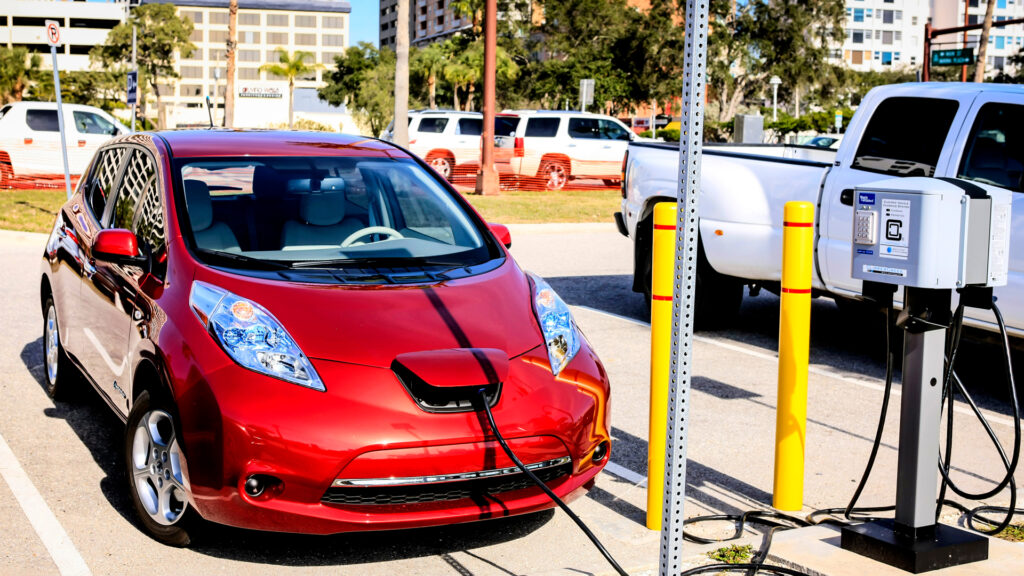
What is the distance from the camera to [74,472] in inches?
212

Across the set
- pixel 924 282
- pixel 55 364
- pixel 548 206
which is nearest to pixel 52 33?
pixel 548 206

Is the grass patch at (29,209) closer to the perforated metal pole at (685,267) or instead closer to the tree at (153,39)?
the perforated metal pole at (685,267)

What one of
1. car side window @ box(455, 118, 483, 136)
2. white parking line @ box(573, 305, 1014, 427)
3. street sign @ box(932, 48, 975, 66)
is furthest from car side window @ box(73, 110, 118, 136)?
street sign @ box(932, 48, 975, 66)

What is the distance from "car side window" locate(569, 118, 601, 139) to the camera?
86.2 feet

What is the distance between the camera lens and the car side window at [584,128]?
26.3 m

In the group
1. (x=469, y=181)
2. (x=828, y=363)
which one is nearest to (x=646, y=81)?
(x=469, y=181)

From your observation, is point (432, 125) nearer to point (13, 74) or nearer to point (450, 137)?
point (450, 137)

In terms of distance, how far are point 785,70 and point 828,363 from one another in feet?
200

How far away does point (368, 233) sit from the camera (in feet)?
17.7

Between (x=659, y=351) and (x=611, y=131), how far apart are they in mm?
22358

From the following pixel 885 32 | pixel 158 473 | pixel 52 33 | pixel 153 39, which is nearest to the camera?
pixel 158 473

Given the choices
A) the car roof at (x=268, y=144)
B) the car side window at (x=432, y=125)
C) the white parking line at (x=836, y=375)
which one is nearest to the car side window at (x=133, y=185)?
the car roof at (x=268, y=144)

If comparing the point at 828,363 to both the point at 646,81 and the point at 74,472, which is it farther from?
the point at 646,81

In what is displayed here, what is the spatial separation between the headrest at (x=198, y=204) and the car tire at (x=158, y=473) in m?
0.87
